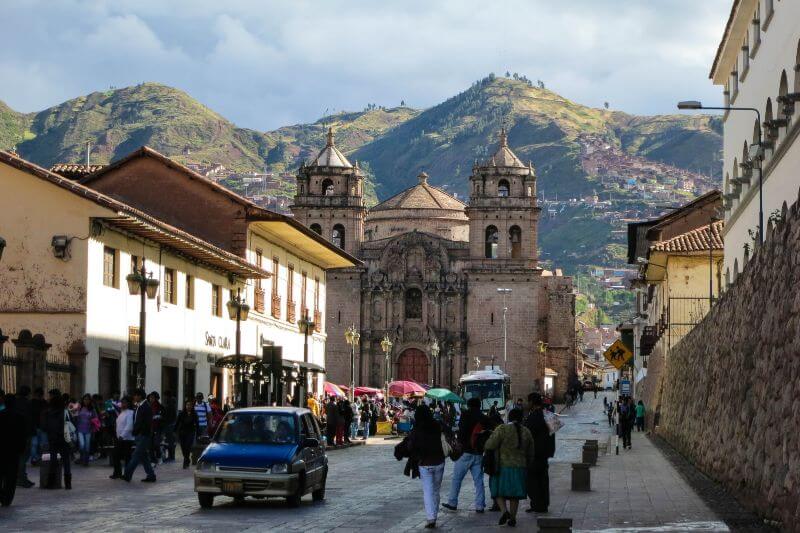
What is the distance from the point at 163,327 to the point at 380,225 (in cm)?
9927

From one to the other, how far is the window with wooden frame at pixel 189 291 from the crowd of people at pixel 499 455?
22146mm

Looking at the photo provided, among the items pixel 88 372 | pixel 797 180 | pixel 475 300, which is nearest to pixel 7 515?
pixel 797 180

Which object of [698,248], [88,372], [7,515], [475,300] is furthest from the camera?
[475,300]

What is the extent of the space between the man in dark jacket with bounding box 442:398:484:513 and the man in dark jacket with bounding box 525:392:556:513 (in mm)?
845

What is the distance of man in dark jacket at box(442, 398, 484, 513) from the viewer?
21.1 meters

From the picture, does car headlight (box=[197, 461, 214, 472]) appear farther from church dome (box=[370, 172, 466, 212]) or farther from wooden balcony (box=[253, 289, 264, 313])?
church dome (box=[370, 172, 466, 212])

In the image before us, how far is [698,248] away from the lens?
52.7 m

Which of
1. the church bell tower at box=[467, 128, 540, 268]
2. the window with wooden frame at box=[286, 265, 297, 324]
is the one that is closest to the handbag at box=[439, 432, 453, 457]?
the window with wooden frame at box=[286, 265, 297, 324]

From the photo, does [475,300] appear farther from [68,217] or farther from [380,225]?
[68,217]

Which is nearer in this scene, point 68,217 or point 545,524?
point 545,524

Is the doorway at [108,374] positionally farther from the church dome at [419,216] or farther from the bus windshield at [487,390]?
the church dome at [419,216]

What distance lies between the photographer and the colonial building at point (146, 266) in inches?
1358

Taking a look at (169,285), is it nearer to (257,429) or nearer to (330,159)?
(257,429)

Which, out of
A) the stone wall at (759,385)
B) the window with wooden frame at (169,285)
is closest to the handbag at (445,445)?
the stone wall at (759,385)
